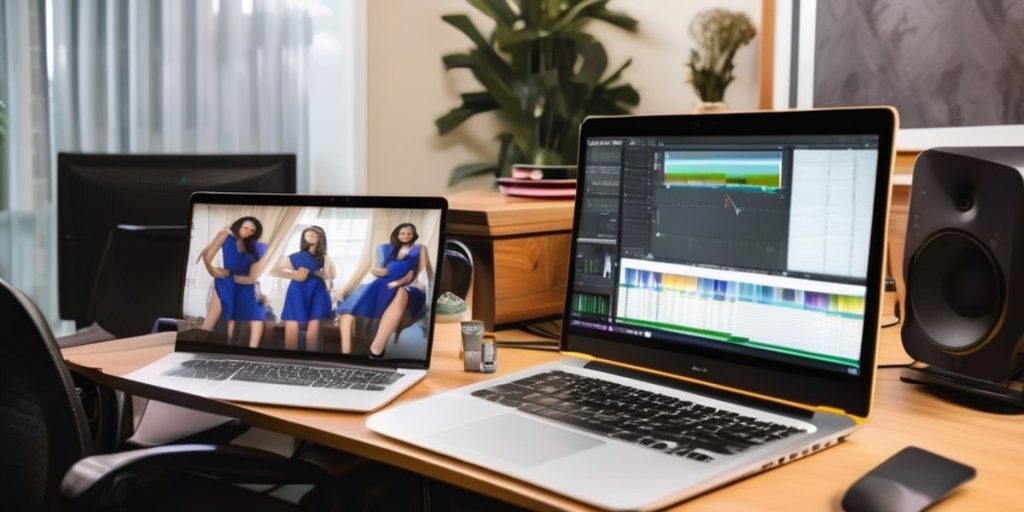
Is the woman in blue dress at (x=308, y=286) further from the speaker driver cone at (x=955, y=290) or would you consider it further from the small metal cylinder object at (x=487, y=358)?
the speaker driver cone at (x=955, y=290)

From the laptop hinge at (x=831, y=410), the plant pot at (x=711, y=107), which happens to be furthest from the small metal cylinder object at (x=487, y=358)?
the plant pot at (x=711, y=107)

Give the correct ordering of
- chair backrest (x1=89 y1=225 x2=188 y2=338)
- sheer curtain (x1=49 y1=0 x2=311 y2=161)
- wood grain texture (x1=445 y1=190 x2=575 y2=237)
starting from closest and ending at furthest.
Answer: wood grain texture (x1=445 y1=190 x2=575 y2=237) → chair backrest (x1=89 y1=225 x2=188 y2=338) → sheer curtain (x1=49 y1=0 x2=311 y2=161)

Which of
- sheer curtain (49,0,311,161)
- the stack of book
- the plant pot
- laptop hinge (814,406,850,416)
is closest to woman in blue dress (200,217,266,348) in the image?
the stack of book

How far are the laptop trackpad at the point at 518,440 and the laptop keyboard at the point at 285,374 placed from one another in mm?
234

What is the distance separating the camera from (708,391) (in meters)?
1.20

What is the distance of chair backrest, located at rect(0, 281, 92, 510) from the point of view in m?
1.08

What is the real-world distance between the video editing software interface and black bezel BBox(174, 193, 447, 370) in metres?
0.20

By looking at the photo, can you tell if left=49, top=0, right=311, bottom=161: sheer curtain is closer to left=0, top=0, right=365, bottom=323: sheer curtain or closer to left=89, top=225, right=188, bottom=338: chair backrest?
left=0, top=0, right=365, bottom=323: sheer curtain

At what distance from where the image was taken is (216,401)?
4.03 ft

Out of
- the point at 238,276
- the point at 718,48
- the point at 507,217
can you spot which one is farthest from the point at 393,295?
the point at 718,48

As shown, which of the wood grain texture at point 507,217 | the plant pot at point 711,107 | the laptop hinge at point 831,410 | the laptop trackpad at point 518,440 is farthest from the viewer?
the plant pot at point 711,107

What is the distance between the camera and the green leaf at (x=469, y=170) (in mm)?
3121

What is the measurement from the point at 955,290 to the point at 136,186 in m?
1.46

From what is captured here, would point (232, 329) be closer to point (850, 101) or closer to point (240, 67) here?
point (850, 101)
